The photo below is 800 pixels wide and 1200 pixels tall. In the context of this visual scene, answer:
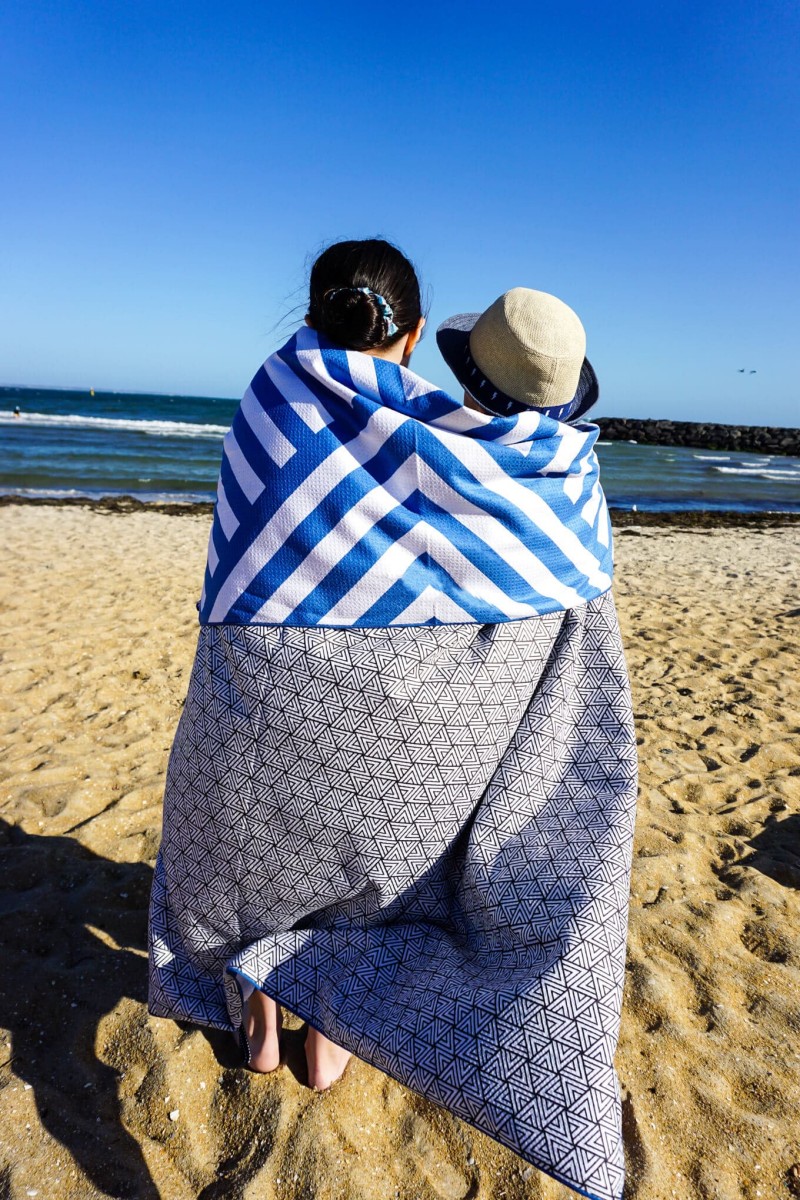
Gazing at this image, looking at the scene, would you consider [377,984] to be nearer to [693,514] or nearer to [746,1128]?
[746,1128]

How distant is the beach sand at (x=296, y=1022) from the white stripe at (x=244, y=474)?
1423mm

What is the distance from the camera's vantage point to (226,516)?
1.66 meters

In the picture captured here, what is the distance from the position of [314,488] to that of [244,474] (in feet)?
0.57

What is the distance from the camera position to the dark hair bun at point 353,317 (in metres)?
1.56

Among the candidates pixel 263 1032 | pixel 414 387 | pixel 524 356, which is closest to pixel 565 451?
pixel 524 356

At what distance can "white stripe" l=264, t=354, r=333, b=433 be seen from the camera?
1.54 meters

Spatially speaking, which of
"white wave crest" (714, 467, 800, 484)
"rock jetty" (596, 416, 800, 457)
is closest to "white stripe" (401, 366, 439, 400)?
"white wave crest" (714, 467, 800, 484)

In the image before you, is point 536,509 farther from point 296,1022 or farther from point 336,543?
point 296,1022

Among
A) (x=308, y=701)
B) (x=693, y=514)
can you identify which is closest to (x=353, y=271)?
(x=308, y=701)

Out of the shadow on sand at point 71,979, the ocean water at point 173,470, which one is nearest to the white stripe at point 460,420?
the shadow on sand at point 71,979

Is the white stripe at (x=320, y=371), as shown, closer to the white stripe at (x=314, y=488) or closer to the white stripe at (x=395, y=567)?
the white stripe at (x=314, y=488)

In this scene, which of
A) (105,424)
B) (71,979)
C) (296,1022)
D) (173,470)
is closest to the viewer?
(296,1022)

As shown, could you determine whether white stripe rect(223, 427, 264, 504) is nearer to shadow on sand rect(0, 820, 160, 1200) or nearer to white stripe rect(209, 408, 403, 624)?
white stripe rect(209, 408, 403, 624)

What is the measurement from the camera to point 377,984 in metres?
1.55
